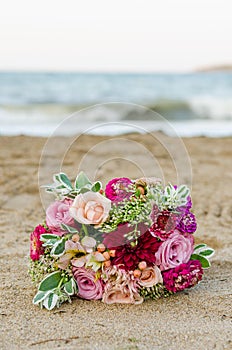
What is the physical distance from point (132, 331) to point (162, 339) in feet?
0.47

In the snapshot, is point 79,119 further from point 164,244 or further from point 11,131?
point 164,244

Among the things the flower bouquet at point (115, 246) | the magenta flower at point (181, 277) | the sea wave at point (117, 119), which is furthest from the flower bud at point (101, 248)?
the sea wave at point (117, 119)

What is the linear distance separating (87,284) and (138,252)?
0.31 metres

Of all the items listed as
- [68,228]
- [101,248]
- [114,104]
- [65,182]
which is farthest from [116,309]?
[114,104]

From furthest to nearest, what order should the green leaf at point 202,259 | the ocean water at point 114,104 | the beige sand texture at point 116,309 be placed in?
the ocean water at point 114,104 < the green leaf at point 202,259 < the beige sand texture at point 116,309

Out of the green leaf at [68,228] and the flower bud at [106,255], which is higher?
the green leaf at [68,228]

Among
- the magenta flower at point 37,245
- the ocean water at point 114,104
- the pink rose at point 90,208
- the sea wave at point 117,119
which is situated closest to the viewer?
the pink rose at point 90,208

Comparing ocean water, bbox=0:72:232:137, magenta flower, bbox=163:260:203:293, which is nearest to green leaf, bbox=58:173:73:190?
magenta flower, bbox=163:260:203:293

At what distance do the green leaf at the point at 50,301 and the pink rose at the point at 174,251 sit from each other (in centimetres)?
52

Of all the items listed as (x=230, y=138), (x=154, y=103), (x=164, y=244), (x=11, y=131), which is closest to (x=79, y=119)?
(x=11, y=131)

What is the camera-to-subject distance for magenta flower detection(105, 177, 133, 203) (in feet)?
8.96

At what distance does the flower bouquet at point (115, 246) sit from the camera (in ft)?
8.75

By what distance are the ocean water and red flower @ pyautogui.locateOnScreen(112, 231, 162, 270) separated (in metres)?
1.58

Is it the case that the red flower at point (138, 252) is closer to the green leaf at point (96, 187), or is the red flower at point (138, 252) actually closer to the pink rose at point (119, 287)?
the pink rose at point (119, 287)
